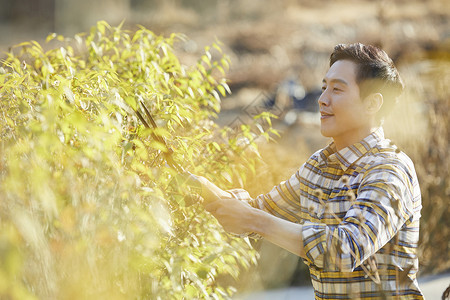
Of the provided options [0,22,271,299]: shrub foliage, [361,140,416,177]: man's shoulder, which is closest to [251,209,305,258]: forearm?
[0,22,271,299]: shrub foliage

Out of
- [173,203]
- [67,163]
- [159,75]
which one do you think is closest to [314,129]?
[159,75]

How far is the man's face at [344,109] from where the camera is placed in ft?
6.50

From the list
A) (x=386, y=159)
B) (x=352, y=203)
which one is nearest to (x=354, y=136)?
(x=386, y=159)

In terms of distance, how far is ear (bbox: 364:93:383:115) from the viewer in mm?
1995

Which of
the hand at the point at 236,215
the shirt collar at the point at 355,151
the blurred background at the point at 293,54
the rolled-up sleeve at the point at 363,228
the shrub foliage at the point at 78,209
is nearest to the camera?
the shrub foliage at the point at 78,209

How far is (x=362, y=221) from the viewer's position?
5.27ft

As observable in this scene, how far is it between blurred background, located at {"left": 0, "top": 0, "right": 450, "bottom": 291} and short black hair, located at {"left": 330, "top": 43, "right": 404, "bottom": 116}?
134 cm

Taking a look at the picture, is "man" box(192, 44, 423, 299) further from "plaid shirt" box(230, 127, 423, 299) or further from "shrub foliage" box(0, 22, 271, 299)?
"shrub foliage" box(0, 22, 271, 299)

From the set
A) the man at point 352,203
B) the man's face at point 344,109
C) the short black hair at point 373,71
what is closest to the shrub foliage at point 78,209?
the man at point 352,203

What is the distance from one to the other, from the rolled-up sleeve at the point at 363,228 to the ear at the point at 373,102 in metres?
0.31

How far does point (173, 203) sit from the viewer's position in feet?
6.98

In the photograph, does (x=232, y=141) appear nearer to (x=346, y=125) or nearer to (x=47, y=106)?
(x=346, y=125)

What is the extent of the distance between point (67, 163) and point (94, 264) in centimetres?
27

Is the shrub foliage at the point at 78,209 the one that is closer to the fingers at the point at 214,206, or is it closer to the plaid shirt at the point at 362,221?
the fingers at the point at 214,206
